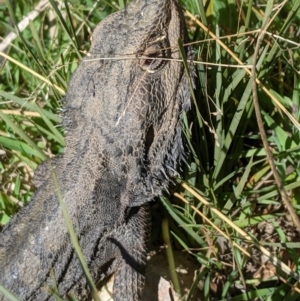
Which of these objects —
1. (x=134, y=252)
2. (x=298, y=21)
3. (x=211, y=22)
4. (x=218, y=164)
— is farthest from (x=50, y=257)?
(x=298, y=21)

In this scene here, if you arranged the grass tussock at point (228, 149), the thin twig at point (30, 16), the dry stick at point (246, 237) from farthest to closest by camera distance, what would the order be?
the thin twig at point (30, 16) < the grass tussock at point (228, 149) < the dry stick at point (246, 237)

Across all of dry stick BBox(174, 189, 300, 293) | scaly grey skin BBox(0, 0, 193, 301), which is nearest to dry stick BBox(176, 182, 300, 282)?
dry stick BBox(174, 189, 300, 293)

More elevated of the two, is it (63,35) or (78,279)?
(63,35)

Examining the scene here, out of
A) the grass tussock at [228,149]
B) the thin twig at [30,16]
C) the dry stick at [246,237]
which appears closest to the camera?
the dry stick at [246,237]

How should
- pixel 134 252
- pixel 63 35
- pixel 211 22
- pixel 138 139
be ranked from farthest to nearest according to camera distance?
pixel 63 35 → pixel 211 22 → pixel 134 252 → pixel 138 139

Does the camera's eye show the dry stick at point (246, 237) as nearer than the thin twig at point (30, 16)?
Yes

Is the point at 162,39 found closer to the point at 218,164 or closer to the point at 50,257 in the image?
the point at 218,164

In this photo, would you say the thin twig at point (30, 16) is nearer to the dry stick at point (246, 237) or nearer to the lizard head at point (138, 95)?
the lizard head at point (138, 95)

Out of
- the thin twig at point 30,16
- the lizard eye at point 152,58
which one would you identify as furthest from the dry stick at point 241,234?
the thin twig at point 30,16

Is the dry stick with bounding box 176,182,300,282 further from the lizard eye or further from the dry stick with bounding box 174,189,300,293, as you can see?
the lizard eye
